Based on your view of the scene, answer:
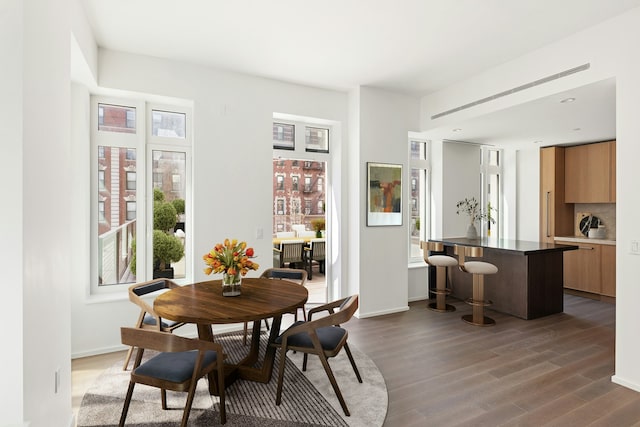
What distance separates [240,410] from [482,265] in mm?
3309

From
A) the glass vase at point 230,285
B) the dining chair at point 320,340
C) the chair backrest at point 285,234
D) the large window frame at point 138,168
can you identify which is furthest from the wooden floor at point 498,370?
the chair backrest at point 285,234

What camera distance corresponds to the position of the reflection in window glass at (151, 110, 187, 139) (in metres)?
4.01

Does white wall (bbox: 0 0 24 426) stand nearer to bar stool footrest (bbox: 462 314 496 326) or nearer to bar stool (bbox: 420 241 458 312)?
bar stool footrest (bbox: 462 314 496 326)

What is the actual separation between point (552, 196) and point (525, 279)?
2.39m

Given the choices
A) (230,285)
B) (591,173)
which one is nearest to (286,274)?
(230,285)

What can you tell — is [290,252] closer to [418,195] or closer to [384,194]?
[418,195]

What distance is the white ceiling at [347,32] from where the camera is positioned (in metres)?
2.86

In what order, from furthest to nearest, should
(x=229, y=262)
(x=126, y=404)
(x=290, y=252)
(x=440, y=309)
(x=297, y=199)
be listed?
(x=297, y=199), (x=290, y=252), (x=440, y=309), (x=229, y=262), (x=126, y=404)

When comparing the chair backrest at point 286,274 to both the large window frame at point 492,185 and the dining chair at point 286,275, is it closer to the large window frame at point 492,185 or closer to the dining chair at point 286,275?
the dining chair at point 286,275

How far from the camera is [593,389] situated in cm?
279

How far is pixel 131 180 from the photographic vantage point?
3863mm

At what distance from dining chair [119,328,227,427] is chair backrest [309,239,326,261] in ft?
15.6

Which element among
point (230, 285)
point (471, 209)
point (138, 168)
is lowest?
point (230, 285)

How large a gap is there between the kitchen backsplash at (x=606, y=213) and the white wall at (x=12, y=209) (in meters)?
7.44
